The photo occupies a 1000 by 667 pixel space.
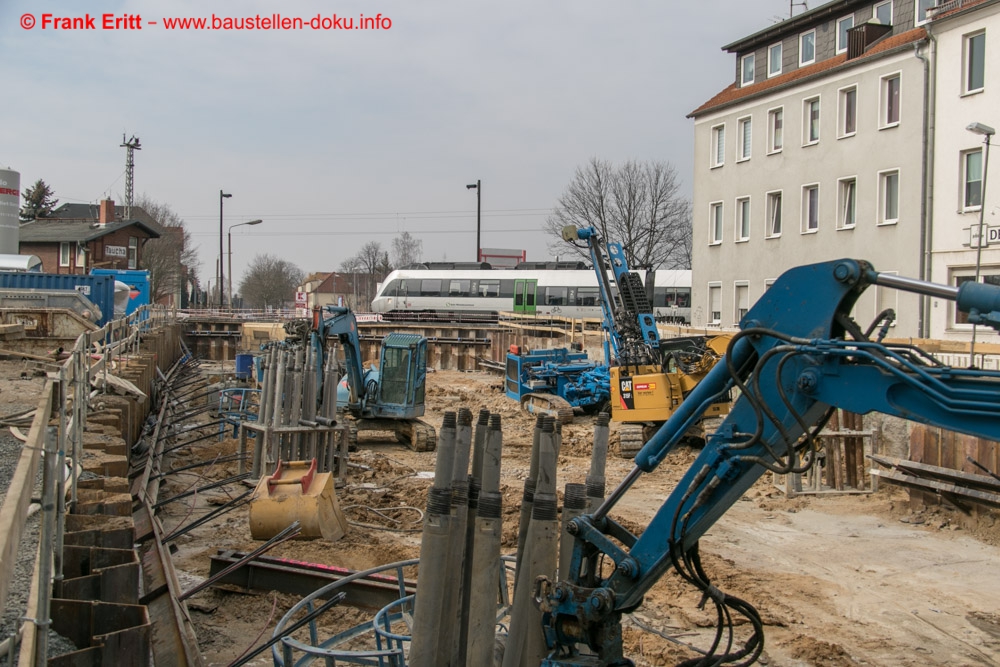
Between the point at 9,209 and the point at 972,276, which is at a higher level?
the point at 9,209

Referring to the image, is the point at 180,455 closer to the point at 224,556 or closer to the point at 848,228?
the point at 224,556

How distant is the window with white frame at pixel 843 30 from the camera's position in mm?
29625

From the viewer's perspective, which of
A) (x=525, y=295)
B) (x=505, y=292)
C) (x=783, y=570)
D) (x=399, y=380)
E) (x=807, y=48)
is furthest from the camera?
(x=505, y=292)

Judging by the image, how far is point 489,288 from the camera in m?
49.2

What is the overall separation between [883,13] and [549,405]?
1784 cm

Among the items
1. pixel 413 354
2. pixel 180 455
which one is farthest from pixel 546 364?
pixel 180 455

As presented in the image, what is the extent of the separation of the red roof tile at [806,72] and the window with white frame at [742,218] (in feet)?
12.0

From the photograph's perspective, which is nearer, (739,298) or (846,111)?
(846,111)

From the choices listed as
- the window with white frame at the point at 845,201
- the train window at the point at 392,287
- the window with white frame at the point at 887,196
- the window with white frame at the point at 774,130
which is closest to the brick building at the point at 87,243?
the train window at the point at 392,287

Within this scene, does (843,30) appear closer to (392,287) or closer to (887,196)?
(887,196)

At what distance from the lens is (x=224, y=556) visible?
28.3 ft

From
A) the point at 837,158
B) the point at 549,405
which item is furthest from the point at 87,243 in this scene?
the point at 837,158

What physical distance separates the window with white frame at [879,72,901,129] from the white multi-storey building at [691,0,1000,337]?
30mm

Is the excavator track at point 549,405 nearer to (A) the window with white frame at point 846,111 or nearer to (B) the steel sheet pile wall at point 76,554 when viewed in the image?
(B) the steel sheet pile wall at point 76,554
